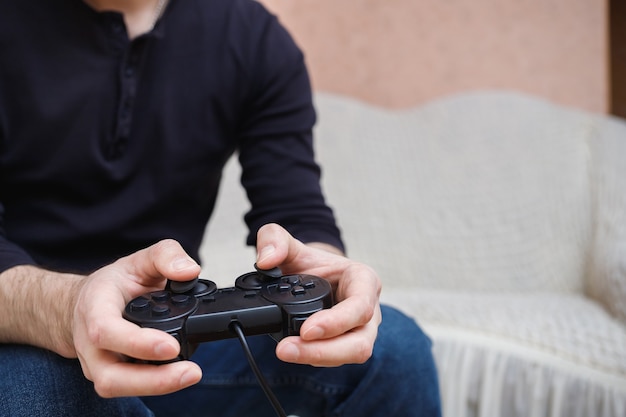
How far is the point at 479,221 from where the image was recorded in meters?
1.36

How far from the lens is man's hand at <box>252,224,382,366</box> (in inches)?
15.5

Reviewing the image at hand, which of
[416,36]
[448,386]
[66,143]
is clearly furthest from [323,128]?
[66,143]

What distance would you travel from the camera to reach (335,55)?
1634 mm

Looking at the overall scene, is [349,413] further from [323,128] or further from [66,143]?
[323,128]

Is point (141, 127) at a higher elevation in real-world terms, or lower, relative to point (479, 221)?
higher

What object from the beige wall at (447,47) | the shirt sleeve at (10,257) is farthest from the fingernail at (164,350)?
the beige wall at (447,47)

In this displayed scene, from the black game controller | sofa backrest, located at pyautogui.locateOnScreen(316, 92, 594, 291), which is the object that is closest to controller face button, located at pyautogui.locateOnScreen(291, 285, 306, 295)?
the black game controller

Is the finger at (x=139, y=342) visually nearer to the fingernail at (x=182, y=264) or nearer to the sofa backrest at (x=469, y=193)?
the fingernail at (x=182, y=264)

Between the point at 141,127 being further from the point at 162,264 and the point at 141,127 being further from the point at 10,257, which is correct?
the point at 162,264

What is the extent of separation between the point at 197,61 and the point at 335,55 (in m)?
0.94

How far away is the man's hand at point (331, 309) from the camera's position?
395mm

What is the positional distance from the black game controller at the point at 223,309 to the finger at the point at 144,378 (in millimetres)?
26

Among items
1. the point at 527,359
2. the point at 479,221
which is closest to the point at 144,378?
the point at 527,359

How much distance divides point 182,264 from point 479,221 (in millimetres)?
1063
